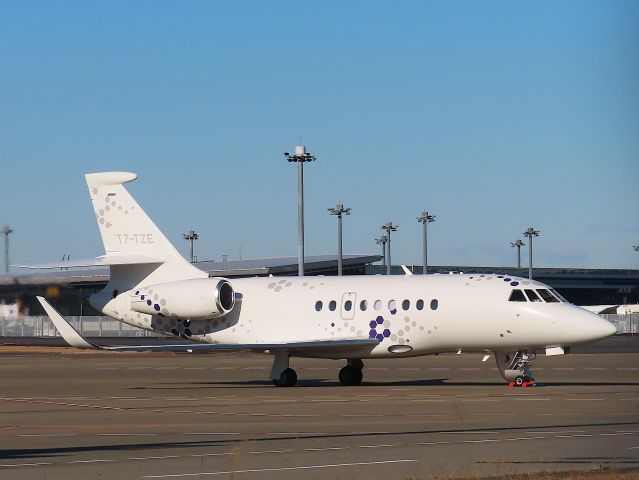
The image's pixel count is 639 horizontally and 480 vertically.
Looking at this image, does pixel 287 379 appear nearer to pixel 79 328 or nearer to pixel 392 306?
pixel 392 306

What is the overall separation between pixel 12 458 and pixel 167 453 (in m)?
2.21

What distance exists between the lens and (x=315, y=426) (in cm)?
2288

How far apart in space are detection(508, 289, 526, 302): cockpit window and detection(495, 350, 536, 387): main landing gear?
1.63m

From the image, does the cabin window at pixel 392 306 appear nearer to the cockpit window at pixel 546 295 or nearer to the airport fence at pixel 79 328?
the cockpit window at pixel 546 295

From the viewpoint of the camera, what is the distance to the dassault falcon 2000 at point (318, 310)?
35438mm

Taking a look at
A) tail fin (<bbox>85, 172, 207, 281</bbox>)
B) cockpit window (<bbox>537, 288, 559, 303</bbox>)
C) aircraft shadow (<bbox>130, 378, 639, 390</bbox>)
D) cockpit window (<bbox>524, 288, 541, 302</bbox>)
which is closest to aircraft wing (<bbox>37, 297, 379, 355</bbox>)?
aircraft shadow (<bbox>130, 378, 639, 390</bbox>)

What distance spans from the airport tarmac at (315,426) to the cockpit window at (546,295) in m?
2.50

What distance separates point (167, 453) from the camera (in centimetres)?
1836

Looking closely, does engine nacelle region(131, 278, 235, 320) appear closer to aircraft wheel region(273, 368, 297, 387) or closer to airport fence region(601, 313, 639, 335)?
aircraft wheel region(273, 368, 297, 387)

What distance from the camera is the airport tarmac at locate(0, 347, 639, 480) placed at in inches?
658

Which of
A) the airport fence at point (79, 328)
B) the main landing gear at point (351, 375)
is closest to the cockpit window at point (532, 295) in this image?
the main landing gear at point (351, 375)

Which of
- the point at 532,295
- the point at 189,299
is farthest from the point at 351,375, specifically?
the point at 532,295

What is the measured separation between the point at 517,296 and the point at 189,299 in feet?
34.9

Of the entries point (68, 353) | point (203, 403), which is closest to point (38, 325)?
point (68, 353)
